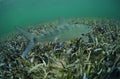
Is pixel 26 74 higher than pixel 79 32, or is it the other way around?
pixel 79 32

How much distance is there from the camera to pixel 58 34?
15.5 feet

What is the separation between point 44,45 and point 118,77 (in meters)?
3.32

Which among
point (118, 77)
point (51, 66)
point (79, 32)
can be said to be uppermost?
point (79, 32)

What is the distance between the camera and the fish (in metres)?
4.63

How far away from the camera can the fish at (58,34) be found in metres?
4.63

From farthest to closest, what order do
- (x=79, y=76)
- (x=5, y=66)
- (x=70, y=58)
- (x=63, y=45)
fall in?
(x=63, y=45) → (x=5, y=66) → (x=70, y=58) → (x=79, y=76)

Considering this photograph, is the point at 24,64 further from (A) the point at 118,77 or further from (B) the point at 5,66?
(A) the point at 118,77

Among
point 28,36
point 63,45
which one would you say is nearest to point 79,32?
point 28,36

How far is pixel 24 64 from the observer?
5.14 metres

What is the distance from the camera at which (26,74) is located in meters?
4.59

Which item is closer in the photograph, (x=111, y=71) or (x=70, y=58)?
(x=111, y=71)

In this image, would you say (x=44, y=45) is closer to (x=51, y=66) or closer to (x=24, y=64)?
(x=24, y=64)

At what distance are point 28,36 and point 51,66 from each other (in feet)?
2.64

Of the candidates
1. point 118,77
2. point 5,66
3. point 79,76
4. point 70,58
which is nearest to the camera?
point 79,76
